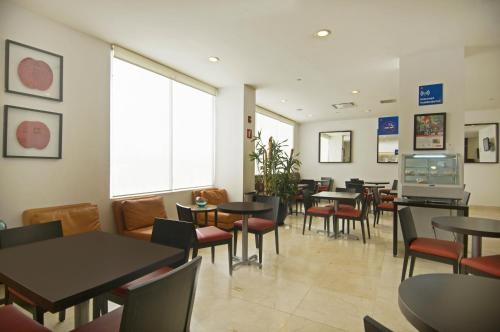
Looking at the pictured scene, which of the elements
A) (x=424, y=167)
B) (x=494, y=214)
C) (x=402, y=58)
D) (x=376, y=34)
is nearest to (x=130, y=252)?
(x=376, y=34)

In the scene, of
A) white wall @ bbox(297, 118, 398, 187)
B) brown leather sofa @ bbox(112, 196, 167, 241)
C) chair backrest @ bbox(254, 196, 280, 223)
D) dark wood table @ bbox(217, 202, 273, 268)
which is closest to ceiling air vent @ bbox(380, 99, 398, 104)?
white wall @ bbox(297, 118, 398, 187)

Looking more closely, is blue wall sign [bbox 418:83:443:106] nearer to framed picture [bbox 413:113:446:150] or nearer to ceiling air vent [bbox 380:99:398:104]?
framed picture [bbox 413:113:446:150]

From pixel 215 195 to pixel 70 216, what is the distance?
2.80 metres

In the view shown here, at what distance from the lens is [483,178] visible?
8156mm

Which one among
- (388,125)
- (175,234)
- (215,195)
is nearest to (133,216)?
(215,195)

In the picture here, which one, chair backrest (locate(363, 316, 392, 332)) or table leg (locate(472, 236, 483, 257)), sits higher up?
chair backrest (locate(363, 316, 392, 332))

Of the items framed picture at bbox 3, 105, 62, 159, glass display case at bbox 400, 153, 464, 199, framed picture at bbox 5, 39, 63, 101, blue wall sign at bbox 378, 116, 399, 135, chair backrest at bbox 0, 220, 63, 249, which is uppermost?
blue wall sign at bbox 378, 116, 399, 135

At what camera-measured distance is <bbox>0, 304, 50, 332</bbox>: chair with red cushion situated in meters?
1.35

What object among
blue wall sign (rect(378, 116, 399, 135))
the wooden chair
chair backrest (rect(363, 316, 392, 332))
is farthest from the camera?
blue wall sign (rect(378, 116, 399, 135))

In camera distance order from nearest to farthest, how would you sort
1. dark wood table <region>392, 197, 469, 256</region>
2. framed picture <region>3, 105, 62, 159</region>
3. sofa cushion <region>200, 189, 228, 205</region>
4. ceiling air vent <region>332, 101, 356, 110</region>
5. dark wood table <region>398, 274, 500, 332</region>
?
dark wood table <region>398, 274, 500, 332</region>
framed picture <region>3, 105, 62, 159</region>
dark wood table <region>392, 197, 469, 256</region>
sofa cushion <region>200, 189, 228, 205</region>
ceiling air vent <region>332, 101, 356, 110</region>

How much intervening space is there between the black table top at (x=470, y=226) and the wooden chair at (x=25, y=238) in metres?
3.24

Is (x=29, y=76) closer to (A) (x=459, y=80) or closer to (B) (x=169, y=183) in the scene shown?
(B) (x=169, y=183)

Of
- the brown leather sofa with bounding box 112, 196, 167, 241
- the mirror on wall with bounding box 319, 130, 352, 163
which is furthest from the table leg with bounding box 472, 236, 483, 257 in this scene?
the mirror on wall with bounding box 319, 130, 352, 163

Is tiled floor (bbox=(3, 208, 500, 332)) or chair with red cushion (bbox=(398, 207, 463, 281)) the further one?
chair with red cushion (bbox=(398, 207, 463, 281))
